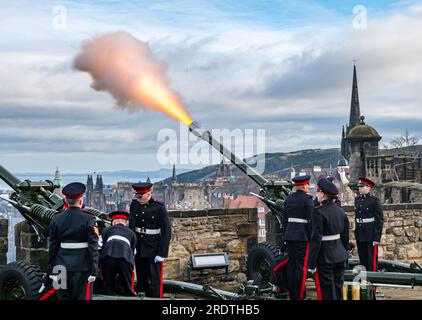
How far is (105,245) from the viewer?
7949 millimetres

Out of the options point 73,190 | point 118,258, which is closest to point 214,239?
point 118,258

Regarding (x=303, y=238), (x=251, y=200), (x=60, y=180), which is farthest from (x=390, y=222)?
(x=251, y=200)

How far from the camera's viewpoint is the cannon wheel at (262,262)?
997 cm

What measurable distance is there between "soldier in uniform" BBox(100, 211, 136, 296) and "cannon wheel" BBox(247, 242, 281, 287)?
249 centimetres

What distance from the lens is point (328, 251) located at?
7.82m

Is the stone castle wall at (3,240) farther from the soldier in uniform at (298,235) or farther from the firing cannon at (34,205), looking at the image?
the soldier in uniform at (298,235)

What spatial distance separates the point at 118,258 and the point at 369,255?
403 cm

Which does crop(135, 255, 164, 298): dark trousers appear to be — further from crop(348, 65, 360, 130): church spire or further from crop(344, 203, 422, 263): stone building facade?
crop(348, 65, 360, 130): church spire

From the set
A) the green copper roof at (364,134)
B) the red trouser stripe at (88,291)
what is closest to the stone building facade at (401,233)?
the red trouser stripe at (88,291)

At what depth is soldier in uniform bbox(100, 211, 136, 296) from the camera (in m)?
7.90

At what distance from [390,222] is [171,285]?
5905 millimetres
